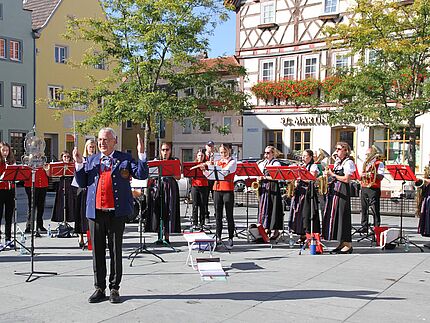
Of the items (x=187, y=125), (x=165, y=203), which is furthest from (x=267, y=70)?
(x=165, y=203)

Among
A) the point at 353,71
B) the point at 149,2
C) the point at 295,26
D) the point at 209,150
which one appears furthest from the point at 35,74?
the point at 209,150

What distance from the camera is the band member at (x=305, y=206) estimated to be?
33.4 ft

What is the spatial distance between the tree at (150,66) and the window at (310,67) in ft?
34.6

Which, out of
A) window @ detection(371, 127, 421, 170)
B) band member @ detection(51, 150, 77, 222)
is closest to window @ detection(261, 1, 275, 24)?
window @ detection(371, 127, 421, 170)

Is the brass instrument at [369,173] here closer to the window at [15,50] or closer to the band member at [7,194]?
the band member at [7,194]

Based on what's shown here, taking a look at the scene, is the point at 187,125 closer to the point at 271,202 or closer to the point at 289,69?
the point at 289,69

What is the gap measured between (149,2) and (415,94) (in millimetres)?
9272

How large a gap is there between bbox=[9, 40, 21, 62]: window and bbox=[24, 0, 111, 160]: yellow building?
3.96ft

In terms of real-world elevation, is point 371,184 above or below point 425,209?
above

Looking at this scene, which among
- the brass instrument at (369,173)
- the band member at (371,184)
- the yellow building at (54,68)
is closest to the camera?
the brass instrument at (369,173)

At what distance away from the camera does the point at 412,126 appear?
1861 cm

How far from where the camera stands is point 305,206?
402 inches

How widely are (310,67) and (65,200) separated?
19.7 m

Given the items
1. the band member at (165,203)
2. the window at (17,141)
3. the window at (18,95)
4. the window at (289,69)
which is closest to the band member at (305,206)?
the band member at (165,203)
